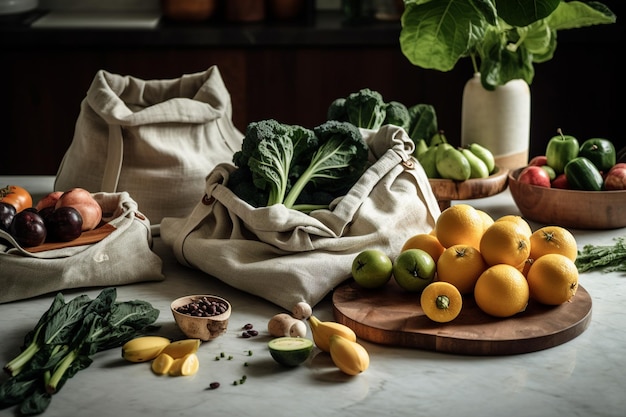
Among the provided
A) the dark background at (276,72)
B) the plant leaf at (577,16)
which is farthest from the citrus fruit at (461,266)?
the dark background at (276,72)

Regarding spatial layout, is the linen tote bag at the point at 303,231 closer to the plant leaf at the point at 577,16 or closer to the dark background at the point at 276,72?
the plant leaf at the point at 577,16

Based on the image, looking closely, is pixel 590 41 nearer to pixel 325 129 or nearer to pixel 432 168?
pixel 432 168

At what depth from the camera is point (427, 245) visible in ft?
5.03

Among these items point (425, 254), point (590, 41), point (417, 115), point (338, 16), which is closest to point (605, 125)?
point (590, 41)

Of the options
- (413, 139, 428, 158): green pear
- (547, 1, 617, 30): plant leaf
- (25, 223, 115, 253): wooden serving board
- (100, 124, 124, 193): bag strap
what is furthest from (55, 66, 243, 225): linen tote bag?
(547, 1, 617, 30): plant leaf

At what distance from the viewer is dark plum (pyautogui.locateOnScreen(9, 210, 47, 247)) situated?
1552mm

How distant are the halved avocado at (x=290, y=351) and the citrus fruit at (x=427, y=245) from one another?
1.06 ft

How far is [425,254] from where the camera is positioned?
150cm

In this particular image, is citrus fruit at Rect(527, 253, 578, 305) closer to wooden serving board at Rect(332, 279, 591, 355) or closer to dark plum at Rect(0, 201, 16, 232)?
wooden serving board at Rect(332, 279, 591, 355)

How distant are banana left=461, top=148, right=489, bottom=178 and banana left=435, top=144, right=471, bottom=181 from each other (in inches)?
1.3

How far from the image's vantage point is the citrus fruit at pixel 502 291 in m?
1.39

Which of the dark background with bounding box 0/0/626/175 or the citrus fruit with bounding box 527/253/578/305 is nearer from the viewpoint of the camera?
the citrus fruit with bounding box 527/253/578/305

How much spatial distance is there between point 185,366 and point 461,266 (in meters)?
0.49

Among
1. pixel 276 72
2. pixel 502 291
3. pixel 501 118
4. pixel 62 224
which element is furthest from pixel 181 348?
pixel 276 72
